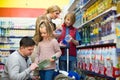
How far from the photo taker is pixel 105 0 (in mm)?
3725

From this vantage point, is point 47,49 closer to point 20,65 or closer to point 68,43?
point 20,65

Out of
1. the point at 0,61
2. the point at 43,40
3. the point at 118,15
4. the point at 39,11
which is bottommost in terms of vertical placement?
the point at 0,61

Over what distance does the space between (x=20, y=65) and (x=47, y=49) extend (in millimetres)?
657

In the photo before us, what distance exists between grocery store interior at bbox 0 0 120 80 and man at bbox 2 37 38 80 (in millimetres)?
1036

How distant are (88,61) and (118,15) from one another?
5.67 ft

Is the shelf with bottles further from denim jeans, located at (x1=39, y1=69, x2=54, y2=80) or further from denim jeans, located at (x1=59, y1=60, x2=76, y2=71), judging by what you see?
denim jeans, located at (x1=39, y1=69, x2=54, y2=80)

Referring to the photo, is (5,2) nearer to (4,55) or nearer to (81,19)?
(4,55)

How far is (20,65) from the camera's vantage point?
3.26 meters

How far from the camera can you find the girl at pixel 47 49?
3.76 m

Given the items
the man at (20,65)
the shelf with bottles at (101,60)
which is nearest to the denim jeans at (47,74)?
the man at (20,65)

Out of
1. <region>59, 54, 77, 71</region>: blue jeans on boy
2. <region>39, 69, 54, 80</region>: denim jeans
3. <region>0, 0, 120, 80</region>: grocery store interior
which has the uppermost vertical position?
<region>0, 0, 120, 80</region>: grocery store interior

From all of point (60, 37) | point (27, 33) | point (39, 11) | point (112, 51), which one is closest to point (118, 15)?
point (112, 51)

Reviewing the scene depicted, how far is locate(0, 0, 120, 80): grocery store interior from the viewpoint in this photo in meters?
3.35

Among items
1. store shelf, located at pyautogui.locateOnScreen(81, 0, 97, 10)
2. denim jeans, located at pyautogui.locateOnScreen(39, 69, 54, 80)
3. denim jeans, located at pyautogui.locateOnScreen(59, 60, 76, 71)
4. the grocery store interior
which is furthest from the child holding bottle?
denim jeans, located at pyautogui.locateOnScreen(39, 69, 54, 80)
